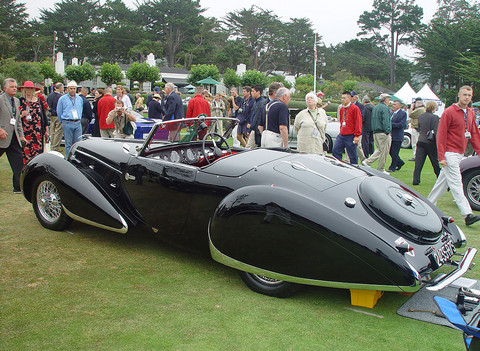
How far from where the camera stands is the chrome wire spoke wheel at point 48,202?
17.2ft

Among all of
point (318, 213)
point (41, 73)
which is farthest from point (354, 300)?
point (41, 73)

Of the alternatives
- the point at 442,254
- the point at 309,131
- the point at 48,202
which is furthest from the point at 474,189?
the point at 48,202

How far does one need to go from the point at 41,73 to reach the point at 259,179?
50.0m

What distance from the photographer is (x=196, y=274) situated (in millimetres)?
4145

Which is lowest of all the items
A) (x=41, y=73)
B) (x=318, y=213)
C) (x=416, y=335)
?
(x=416, y=335)

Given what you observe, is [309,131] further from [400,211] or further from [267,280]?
[267,280]

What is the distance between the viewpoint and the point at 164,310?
134 inches

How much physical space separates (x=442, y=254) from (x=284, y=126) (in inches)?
152

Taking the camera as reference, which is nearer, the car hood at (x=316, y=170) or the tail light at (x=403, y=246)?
the tail light at (x=403, y=246)

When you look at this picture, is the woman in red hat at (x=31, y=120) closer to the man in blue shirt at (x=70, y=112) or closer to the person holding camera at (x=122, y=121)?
the man in blue shirt at (x=70, y=112)

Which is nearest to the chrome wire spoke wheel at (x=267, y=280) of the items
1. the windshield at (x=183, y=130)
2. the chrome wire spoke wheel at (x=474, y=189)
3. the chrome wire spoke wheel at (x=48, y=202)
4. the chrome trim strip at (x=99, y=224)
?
the chrome trim strip at (x=99, y=224)

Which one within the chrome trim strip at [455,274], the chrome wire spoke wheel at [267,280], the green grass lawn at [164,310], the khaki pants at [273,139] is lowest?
the green grass lawn at [164,310]

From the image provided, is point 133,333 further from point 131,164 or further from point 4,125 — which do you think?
point 4,125

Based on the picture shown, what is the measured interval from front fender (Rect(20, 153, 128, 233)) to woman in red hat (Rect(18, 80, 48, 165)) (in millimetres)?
2885
